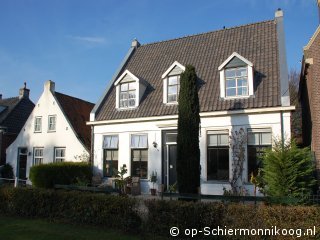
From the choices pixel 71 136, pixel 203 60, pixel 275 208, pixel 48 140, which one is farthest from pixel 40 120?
pixel 275 208

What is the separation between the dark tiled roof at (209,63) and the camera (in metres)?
16.3

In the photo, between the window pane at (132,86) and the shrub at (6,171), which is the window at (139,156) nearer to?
the window pane at (132,86)

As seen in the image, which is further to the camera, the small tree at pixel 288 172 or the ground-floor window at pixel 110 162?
the ground-floor window at pixel 110 162

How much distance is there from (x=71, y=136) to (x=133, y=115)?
6.35 m

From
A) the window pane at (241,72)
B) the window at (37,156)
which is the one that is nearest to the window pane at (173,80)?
the window pane at (241,72)

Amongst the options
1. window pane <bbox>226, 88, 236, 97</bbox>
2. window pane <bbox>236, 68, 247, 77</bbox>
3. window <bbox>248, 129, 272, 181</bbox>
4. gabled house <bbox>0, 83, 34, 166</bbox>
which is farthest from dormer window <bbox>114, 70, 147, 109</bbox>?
gabled house <bbox>0, 83, 34, 166</bbox>

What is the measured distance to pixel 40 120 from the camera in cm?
2488

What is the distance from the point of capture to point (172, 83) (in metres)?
18.7

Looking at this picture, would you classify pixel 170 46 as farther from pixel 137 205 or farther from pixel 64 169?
pixel 137 205

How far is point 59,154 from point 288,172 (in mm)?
17003

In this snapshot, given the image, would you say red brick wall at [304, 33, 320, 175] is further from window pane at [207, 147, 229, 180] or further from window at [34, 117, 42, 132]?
window at [34, 117, 42, 132]

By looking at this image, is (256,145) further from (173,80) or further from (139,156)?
(139,156)

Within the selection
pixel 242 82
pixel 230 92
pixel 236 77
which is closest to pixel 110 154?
pixel 230 92

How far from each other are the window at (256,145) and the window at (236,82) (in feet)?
6.97
